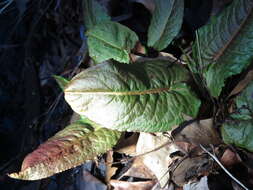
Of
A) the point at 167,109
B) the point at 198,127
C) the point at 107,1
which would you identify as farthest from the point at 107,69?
the point at 107,1

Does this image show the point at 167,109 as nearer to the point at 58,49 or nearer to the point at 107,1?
the point at 107,1

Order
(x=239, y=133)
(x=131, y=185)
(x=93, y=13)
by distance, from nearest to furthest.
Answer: (x=239, y=133), (x=131, y=185), (x=93, y=13)

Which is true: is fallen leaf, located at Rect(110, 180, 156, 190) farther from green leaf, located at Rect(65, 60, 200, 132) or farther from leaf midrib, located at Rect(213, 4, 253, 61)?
leaf midrib, located at Rect(213, 4, 253, 61)

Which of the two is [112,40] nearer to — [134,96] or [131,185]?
[134,96]

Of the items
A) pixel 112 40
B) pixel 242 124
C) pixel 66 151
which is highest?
pixel 112 40

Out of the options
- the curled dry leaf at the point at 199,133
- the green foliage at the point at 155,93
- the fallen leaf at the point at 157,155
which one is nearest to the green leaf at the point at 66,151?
the green foliage at the point at 155,93

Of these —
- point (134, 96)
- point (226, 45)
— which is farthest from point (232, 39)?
point (134, 96)
